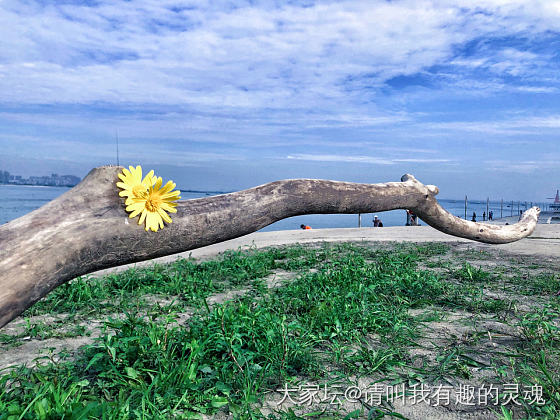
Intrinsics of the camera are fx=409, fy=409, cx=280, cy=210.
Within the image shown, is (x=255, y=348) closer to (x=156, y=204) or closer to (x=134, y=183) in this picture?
(x=156, y=204)

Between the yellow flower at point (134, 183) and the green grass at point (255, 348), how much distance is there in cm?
96

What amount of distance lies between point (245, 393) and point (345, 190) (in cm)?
168

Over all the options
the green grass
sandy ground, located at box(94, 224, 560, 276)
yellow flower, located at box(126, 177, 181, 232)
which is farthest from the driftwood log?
sandy ground, located at box(94, 224, 560, 276)

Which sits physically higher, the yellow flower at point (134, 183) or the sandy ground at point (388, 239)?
the yellow flower at point (134, 183)

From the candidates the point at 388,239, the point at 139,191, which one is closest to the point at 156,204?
the point at 139,191

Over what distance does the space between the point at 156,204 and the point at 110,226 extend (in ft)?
0.93

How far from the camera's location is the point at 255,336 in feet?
9.67

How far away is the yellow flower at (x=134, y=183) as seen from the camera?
2.32 metres

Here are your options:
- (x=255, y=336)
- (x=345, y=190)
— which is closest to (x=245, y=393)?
(x=255, y=336)

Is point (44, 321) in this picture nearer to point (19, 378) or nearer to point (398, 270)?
point (19, 378)

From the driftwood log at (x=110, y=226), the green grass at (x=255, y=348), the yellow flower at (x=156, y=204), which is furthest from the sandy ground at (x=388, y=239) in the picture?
the yellow flower at (x=156, y=204)

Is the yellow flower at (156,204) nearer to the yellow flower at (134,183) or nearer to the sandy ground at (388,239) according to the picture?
the yellow flower at (134,183)

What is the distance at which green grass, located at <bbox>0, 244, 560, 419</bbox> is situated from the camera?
2.27 m

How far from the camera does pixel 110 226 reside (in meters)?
2.30
